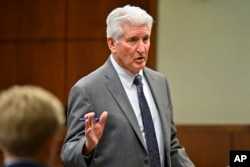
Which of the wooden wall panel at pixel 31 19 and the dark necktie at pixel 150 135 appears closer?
the dark necktie at pixel 150 135

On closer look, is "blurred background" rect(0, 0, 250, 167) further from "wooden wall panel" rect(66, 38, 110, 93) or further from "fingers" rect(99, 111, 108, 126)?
"fingers" rect(99, 111, 108, 126)

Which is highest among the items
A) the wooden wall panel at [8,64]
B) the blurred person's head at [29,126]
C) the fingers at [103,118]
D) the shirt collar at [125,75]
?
the blurred person's head at [29,126]

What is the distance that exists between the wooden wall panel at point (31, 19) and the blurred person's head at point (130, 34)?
3120 mm

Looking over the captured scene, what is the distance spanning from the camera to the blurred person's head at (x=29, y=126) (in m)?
1.51

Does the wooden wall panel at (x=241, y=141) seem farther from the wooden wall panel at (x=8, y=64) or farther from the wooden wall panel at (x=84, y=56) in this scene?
the wooden wall panel at (x=8, y=64)

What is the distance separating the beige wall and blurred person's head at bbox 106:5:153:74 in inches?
108

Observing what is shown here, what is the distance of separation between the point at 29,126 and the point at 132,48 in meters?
1.49

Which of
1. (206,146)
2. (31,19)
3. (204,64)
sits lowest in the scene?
(206,146)

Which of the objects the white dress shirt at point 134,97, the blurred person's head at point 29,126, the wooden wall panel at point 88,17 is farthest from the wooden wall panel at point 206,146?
the blurred person's head at point 29,126

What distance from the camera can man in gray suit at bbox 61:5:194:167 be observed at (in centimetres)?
281

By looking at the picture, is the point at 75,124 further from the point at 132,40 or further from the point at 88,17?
the point at 88,17

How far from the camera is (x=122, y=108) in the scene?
2.87m

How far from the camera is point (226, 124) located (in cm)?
569

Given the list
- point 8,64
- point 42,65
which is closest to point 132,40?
point 42,65
